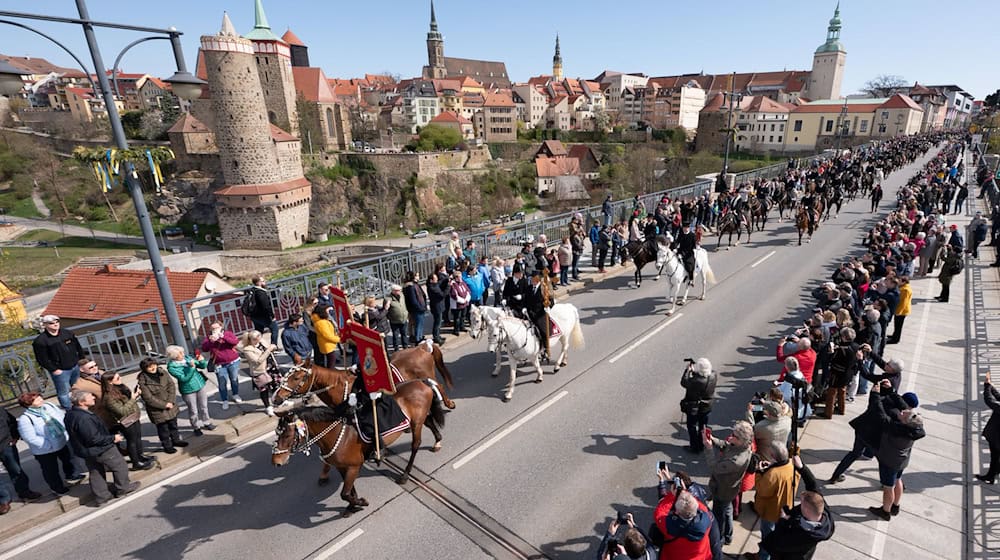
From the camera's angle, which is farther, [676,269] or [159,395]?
[676,269]

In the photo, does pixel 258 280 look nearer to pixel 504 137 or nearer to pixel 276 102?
pixel 276 102

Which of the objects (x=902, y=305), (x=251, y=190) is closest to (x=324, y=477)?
(x=902, y=305)

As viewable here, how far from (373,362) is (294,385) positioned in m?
0.99

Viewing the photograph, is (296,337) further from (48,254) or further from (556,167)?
(556,167)

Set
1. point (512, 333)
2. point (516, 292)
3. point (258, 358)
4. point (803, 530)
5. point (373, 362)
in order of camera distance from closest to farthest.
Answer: point (803, 530), point (373, 362), point (258, 358), point (512, 333), point (516, 292)

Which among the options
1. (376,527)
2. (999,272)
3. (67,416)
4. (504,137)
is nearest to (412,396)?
(376,527)

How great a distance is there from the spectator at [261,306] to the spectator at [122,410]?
3071 mm

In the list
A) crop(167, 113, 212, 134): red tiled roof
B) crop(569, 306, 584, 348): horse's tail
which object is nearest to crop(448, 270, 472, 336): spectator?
crop(569, 306, 584, 348): horse's tail

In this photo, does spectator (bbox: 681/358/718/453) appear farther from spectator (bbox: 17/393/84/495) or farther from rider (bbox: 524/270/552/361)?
spectator (bbox: 17/393/84/495)

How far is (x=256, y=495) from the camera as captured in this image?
6.38 meters

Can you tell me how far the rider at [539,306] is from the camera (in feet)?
29.7

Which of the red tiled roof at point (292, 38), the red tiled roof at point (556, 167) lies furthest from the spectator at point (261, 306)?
the red tiled roof at point (292, 38)

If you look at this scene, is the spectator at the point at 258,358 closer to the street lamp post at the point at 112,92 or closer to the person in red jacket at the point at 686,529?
the street lamp post at the point at 112,92

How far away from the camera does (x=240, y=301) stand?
33.4 feet
